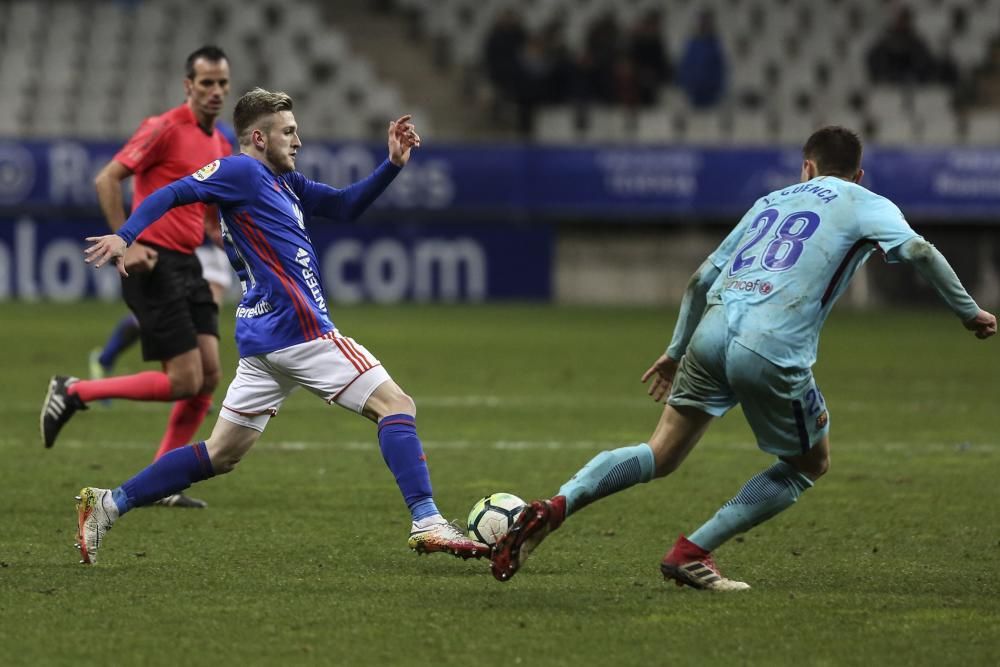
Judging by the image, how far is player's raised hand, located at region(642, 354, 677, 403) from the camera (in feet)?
18.9

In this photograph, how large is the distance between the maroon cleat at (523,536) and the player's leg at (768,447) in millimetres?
508

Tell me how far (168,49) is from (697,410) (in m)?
20.6

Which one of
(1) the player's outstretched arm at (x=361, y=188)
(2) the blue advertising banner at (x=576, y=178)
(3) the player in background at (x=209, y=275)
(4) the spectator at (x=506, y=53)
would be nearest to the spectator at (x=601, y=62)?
(4) the spectator at (x=506, y=53)

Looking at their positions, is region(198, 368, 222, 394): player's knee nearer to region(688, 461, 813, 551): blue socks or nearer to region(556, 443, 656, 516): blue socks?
region(556, 443, 656, 516): blue socks

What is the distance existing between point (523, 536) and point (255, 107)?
183 cm

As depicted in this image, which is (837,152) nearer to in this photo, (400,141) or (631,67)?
(400,141)

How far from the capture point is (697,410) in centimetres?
560

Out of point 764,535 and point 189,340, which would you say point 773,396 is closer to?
point 764,535

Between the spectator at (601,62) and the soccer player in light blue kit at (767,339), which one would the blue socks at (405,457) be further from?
the spectator at (601,62)

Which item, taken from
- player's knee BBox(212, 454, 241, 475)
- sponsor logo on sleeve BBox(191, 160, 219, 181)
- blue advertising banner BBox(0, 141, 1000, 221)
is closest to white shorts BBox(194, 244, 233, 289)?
player's knee BBox(212, 454, 241, 475)

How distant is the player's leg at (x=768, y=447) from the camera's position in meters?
5.36

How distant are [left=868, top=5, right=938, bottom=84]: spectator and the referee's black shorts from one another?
1749 cm

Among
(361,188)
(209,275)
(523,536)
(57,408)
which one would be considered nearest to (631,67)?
(209,275)

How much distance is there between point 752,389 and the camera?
5.38 m
